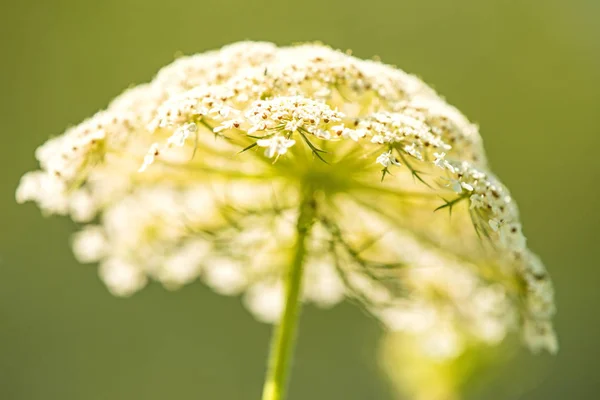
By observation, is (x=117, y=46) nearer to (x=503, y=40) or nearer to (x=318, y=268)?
(x=503, y=40)

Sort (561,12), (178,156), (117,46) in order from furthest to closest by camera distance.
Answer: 1. (561,12)
2. (117,46)
3. (178,156)

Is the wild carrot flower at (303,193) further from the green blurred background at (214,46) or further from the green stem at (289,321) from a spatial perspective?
the green blurred background at (214,46)

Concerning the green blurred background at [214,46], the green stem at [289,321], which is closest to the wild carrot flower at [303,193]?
the green stem at [289,321]

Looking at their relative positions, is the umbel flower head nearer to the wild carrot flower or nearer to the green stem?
the wild carrot flower

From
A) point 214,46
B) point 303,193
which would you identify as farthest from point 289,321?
point 214,46

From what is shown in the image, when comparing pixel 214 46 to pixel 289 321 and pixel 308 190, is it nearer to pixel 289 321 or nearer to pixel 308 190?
pixel 308 190

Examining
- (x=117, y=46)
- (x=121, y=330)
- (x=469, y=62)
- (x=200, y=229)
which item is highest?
(x=469, y=62)

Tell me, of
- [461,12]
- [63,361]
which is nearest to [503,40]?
[461,12]
